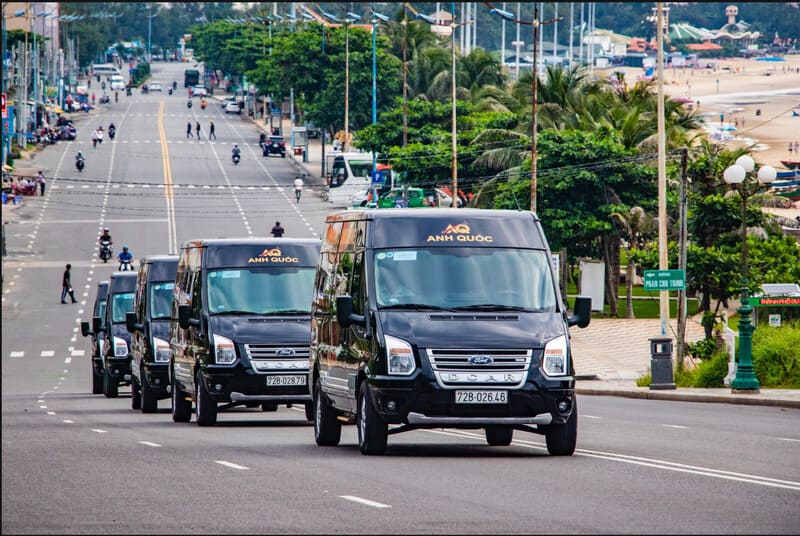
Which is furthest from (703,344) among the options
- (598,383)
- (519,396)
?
(519,396)

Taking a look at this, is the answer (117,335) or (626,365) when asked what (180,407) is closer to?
(117,335)

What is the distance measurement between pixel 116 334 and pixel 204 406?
12.5 m

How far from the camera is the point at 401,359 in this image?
1423cm

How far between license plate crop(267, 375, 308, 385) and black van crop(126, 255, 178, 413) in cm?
631

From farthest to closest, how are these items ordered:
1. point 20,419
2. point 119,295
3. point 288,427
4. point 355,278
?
1. point 119,295
2. point 20,419
3. point 288,427
4. point 355,278

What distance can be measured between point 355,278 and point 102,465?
3.14m

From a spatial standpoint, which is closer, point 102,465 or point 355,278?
point 102,465

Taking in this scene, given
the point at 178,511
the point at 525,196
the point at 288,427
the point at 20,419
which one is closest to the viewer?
the point at 178,511

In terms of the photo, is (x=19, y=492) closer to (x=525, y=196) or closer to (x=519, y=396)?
(x=519, y=396)

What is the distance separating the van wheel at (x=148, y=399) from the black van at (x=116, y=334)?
19.5 feet

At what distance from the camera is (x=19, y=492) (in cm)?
1173

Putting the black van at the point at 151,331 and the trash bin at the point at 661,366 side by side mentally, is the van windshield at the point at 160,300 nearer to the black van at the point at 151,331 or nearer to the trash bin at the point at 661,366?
the black van at the point at 151,331

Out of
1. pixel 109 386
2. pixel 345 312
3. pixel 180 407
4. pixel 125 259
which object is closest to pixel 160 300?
pixel 180 407

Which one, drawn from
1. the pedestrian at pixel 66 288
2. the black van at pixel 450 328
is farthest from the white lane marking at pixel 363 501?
the pedestrian at pixel 66 288
